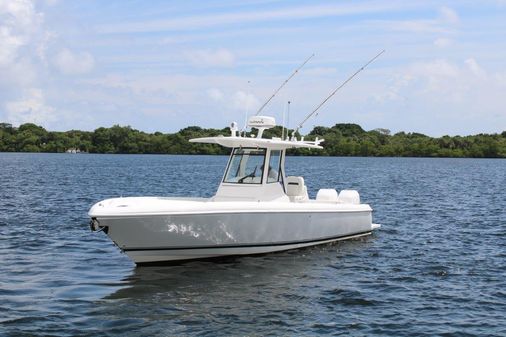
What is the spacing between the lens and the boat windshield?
17.7 metres

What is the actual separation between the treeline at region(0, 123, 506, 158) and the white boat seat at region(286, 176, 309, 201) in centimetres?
13583

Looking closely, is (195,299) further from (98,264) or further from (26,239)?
(26,239)

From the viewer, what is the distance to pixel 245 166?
702 inches

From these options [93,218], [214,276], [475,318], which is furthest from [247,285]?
[475,318]

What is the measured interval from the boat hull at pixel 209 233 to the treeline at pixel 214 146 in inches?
5426

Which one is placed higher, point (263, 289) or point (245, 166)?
point (245, 166)

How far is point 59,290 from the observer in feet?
44.2

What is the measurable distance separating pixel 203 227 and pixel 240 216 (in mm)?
994

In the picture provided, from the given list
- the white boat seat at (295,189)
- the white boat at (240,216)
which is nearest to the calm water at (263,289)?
the white boat at (240,216)

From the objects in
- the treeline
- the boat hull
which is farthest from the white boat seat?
the treeline

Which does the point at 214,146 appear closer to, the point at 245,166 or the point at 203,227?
the point at 245,166

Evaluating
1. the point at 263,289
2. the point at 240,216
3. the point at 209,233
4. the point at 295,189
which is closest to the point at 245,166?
the point at 295,189

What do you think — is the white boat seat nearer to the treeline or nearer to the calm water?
the calm water

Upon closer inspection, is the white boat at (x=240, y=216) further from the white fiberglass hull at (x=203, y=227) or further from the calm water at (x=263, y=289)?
the calm water at (x=263, y=289)
